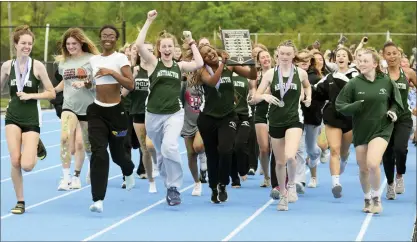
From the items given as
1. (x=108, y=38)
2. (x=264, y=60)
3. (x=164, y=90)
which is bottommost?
(x=164, y=90)

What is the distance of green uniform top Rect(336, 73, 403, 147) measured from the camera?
12367 millimetres

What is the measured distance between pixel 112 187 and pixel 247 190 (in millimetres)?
1957

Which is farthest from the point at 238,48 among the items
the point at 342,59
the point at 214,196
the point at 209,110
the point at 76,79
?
the point at 76,79

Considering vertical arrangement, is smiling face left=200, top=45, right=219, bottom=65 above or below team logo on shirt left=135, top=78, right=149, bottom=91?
above

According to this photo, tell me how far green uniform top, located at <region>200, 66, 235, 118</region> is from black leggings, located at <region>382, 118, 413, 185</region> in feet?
7.03

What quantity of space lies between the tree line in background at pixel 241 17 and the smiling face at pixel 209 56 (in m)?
44.7

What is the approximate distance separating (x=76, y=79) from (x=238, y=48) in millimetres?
2111

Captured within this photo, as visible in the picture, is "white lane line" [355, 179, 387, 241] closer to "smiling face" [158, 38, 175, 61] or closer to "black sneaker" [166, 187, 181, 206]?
"black sneaker" [166, 187, 181, 206]

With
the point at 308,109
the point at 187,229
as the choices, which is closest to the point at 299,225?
the point at 187,229

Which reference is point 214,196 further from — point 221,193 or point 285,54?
point 285,54

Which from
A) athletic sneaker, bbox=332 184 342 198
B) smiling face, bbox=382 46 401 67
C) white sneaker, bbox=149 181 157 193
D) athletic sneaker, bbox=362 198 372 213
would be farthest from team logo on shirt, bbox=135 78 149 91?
athletic sneaker, bbox=362 198 372 213

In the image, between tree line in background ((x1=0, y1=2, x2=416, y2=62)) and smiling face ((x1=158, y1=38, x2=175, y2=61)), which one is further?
tree line in background ((x1=0, y1=2, x2=416, y2=62))

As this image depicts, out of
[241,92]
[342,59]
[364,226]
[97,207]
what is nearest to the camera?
[364,226]

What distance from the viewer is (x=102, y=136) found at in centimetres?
1253
